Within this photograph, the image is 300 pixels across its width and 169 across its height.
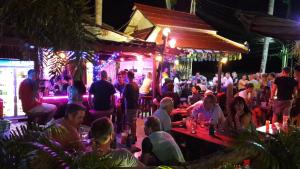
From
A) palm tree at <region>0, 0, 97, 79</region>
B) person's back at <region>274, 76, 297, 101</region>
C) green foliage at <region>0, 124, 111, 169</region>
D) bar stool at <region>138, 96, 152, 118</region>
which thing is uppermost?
palm tree at <region>0, 0, 97, 79</region>

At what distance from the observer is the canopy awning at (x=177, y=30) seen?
11820 mm

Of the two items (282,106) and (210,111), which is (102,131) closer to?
(210,111)

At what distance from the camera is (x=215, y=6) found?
22.7m

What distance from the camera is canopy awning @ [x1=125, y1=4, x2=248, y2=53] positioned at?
11.8 meters

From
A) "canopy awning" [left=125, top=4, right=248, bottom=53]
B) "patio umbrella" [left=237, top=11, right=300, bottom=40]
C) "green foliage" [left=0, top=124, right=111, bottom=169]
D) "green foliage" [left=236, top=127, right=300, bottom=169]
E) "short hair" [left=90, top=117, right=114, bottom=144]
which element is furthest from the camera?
"canopy awning" [left=125, top=4, right=248, bottom=53]

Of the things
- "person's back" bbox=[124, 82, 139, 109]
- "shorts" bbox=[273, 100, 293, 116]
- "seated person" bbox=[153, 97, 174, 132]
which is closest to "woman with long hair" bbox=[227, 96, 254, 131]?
"seated person" bbox=[153, 97, 174, 132]

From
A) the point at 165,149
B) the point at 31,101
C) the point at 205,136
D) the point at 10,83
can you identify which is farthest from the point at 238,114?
the point at 10,83

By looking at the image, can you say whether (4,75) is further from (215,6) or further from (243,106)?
(215,6)

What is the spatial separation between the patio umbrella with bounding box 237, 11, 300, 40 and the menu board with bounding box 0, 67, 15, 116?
7514 mm

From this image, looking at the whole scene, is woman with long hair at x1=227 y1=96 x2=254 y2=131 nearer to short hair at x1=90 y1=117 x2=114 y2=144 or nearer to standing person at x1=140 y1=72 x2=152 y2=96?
short hair at x1=90 y1=117 x2=114 y2=144

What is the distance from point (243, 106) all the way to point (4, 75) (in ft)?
23.8

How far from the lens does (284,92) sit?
825cm

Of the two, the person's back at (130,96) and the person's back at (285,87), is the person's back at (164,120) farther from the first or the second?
the person's back at (285,87)

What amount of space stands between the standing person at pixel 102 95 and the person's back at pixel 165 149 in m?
3.35
